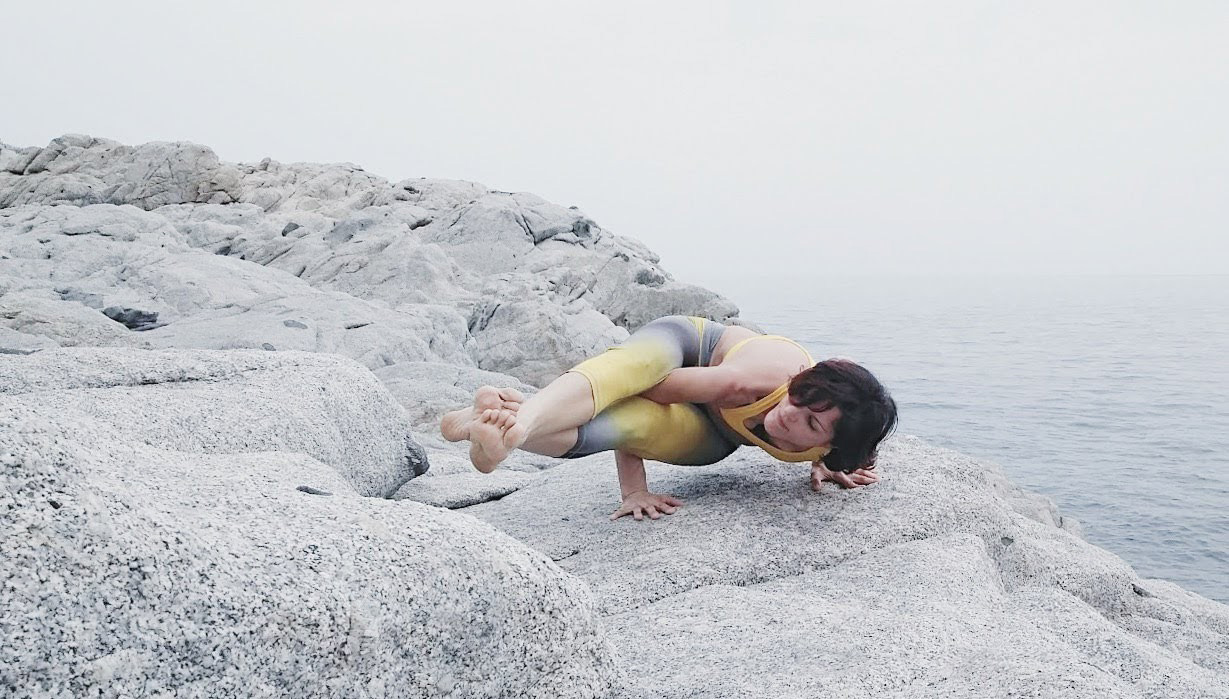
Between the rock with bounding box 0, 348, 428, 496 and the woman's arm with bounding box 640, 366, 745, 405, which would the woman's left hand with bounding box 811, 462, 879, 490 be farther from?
the rock with bounding box 0, 348, 428, 496

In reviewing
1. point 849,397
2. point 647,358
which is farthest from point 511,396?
point 849,397

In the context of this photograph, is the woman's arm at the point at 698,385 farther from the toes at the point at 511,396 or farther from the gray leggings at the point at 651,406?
the toes at the point at 511,396

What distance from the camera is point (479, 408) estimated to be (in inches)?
147

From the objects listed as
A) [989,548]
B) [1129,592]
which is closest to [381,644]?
[989,548]

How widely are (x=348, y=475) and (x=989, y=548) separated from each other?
3.03m

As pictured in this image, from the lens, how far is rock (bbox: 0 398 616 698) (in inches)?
71.6

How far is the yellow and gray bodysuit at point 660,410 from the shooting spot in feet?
13.4

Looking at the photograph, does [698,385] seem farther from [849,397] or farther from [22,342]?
[22,342]

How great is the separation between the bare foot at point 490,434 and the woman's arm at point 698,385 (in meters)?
0.90

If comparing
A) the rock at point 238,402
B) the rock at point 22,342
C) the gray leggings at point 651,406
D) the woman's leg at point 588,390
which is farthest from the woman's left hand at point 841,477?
the rock at point 22,342

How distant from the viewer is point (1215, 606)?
4914 mm

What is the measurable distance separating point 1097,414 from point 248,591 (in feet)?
72.2

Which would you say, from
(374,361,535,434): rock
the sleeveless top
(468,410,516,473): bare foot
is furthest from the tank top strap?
(374,361,535,434): rock

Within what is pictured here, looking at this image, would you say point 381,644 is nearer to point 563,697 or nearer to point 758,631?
point 563,697
